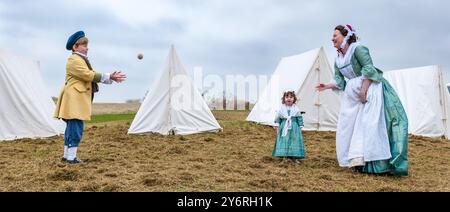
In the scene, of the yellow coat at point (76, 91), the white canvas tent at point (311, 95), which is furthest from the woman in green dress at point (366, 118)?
the white canvas tent at point (311, 95)

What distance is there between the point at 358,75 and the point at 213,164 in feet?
5.83

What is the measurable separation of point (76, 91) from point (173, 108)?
3.87m

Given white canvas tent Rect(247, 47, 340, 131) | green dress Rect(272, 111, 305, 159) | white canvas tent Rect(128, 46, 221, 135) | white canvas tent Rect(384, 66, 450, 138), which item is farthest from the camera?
white canvas tent Rect(247, 47, 340, 131)

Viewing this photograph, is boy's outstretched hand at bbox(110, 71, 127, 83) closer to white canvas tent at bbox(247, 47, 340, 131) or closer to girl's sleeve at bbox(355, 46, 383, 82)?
girl's sleeve at bbox(355, 46, 383, 82)

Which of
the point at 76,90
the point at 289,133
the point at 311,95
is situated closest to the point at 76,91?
the point at 76,90

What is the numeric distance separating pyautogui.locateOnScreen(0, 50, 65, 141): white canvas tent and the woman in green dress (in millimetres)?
5246

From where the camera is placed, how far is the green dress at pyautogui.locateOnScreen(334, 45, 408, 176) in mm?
4051

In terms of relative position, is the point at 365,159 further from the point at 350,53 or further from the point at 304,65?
the point at 304,65

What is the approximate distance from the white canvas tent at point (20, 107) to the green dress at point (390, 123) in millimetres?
5455

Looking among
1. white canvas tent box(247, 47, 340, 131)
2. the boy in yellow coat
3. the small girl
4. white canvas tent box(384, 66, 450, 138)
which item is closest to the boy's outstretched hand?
the boy in yellow coat

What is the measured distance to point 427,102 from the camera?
31.6 feet

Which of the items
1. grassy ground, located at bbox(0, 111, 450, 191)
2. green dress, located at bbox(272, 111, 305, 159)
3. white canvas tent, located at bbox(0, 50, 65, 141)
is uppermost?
white canvas tent, located at bbox(0, 50, 65, 141)

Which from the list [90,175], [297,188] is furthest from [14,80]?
[297,188]

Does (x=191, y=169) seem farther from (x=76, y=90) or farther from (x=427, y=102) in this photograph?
(x=427, y=102)
